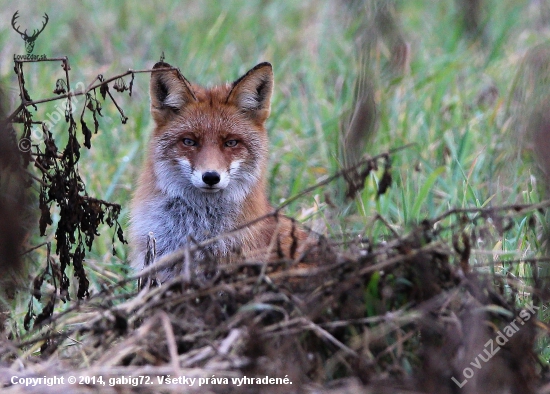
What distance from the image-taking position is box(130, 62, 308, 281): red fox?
5.65 metres

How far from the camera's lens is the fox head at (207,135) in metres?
5.75

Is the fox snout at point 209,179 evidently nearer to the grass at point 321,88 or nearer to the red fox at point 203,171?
the red fox at point 203,171

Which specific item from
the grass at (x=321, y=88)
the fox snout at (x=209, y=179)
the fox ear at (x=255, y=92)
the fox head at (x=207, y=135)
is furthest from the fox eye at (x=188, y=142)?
the grass at (x=321, y=88)

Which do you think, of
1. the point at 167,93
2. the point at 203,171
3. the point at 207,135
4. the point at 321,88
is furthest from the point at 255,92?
the point at 321,88

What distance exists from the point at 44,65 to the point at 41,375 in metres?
7.08

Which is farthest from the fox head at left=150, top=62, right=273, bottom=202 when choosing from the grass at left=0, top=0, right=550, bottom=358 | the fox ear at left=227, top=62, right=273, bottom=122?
the grass at left=0, top=0, right=550, bottom=358

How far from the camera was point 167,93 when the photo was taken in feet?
19.7

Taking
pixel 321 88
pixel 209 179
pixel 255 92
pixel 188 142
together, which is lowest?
pixel 209 179

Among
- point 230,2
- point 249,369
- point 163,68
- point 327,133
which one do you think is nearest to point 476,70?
point 327,133

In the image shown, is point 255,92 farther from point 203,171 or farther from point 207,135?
point 203,171

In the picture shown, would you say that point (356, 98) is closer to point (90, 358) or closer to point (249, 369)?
point (249, 369)

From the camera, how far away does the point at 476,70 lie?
9562 millimetres

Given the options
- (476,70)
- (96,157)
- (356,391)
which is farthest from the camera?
(476,70)

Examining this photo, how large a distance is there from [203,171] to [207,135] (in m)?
0.39
